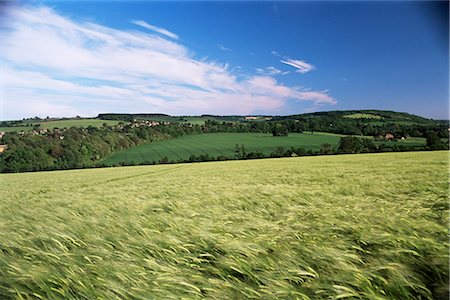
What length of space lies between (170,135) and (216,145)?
9.97 metres

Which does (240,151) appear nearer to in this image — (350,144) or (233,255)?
(350,144)

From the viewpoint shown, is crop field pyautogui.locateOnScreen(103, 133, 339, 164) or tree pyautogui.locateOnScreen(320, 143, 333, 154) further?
crop field pyautogui.locateOnScreen(103, 133, 339, 164)

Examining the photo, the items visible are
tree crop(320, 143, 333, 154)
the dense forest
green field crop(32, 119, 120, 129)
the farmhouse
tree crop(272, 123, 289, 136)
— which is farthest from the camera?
green field crop(32, 119, 120, 129)

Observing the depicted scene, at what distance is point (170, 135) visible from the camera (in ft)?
148

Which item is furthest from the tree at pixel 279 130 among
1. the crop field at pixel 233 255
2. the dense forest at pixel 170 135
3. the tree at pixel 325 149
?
the crop field at pixel 233 255

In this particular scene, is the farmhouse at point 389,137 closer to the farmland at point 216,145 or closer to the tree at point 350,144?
the tree at point 350,144

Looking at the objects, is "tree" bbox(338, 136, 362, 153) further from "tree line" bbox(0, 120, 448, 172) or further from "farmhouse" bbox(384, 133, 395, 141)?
"farmhouse" bbox(384, 133, 395, 141)

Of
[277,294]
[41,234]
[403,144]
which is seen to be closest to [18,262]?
[41,234]

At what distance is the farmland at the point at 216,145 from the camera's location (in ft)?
110

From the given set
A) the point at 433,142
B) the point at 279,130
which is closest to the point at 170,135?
the point at 279,130

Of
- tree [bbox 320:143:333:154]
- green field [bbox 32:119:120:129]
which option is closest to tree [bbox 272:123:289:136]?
tree [bbox 320:143:333:154]

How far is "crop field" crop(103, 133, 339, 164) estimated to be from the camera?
33.6 m

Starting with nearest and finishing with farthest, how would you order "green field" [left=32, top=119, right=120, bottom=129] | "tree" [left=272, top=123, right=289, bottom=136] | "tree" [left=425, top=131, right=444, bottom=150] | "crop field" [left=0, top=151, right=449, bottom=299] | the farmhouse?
"crop field" [left=0, top=151, right=449, bottom=299], "tree" [left=425, top=131, right=444, bottom=150], the farmhouse, "tree" [left=272, top=123, right=289, bottom=136], "green field" [left=32, top=119, right=120, bottom=129]

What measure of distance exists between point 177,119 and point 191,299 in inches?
1591
